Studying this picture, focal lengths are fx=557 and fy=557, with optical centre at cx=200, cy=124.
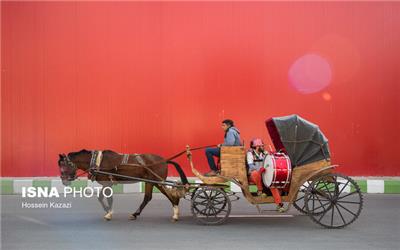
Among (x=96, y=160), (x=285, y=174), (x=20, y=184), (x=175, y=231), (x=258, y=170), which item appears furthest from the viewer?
(x=20, y=184)

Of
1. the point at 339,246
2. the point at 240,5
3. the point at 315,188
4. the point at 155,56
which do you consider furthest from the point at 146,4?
the point at 339,246

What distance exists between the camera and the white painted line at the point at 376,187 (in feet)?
38.1

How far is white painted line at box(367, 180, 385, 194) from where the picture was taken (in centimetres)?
1162

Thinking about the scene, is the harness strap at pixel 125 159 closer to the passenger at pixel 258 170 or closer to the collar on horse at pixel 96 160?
the collar on horse at pixel 96 160

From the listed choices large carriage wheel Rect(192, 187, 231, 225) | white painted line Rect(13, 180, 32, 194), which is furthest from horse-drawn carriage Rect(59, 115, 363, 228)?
white painted line Rect(13, 180, 32, 194)

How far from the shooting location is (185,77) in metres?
12.6

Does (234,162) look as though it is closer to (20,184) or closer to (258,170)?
(258,170)

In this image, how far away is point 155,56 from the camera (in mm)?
12570

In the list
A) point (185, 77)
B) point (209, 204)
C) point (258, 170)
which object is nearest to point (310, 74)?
point (185, 77)

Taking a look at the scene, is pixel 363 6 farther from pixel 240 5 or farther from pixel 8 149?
pixel 8 149

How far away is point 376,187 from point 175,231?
19.3 feet

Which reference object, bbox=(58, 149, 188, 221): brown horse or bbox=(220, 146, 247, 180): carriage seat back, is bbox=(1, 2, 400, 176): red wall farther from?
bbox=(220, 146, 247, 180): carriage seat back

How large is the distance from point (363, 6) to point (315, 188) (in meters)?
6.40

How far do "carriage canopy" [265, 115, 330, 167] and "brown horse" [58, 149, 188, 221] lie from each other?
5.40 feet
